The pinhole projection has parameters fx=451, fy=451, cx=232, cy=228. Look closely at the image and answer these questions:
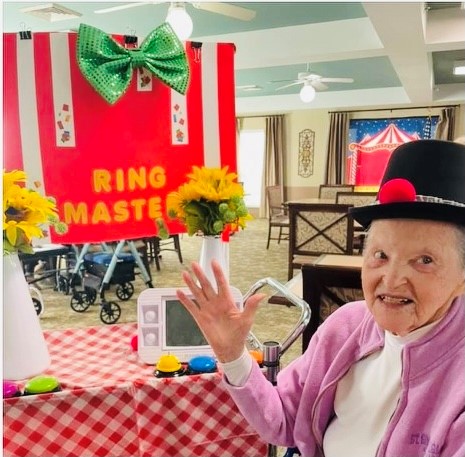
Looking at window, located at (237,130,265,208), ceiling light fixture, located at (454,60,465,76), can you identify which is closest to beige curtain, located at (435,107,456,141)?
ceiling light fixture, located at (454,60,465,76)

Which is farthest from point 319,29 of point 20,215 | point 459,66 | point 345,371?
point 345,371

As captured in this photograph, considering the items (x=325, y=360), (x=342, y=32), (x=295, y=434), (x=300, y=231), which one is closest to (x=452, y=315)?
(x=325, y=360)

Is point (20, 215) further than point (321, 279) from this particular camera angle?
No

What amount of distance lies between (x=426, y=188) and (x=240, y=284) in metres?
4.21

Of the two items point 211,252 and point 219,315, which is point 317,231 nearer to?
point 211,252

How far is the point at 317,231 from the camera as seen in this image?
436 centimetres

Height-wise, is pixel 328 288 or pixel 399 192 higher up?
pixel 399 192

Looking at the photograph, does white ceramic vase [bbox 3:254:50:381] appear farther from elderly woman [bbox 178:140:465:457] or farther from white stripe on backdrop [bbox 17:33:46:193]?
elderly woman [bbox 178:140:465:457]

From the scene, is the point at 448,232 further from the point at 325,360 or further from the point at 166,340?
the point at 166,340

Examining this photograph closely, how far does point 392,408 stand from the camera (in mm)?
850

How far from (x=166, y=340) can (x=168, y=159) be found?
0.56 metres

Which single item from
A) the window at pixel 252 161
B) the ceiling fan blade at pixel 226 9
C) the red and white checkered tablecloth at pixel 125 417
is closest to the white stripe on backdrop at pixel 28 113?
the red and white checkered tablecloth at pixel 125 417

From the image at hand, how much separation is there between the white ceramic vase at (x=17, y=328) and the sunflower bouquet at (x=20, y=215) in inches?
1.4

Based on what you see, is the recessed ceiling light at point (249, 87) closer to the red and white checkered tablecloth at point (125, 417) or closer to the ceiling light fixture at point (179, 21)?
the ceiling light fixture at point (179, 21)
